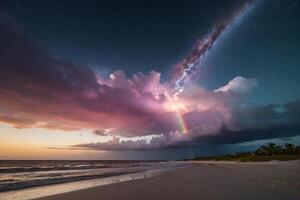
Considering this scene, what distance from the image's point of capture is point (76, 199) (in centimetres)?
1350

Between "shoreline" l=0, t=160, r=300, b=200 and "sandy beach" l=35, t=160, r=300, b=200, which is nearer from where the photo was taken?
"sandy beach" l=35, t=160, r=300, b=200

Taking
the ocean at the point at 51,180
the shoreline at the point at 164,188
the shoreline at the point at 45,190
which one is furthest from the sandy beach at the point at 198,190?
the ocean at the point at 51,180

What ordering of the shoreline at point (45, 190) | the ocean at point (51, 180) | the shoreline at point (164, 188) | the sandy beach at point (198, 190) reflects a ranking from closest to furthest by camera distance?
the sandy beach at point (198, 190)
the shoreline at point (164, 188)
the shoreline at point (45, 190)
the ocean at point (51, 180)

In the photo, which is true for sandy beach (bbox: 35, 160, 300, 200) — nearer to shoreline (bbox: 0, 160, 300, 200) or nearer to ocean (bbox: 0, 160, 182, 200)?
shoreline (bbox: 0, 160, 300, 200)

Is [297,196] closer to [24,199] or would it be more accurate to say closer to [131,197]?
[131,197]

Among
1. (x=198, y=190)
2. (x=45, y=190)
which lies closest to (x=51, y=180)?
(x=45, y=190)

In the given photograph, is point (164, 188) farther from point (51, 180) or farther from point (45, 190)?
point (51, 180)

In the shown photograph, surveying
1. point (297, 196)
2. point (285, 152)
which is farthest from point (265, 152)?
point (297, 196)

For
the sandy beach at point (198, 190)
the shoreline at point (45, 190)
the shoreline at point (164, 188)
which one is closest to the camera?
the sandy beach at point (198, 190)

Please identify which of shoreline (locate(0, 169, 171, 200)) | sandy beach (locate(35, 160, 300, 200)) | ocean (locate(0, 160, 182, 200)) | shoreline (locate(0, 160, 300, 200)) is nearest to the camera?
sandy beach (locate(35, 160, 300, 200))

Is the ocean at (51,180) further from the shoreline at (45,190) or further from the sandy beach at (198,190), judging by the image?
the sandy beach at (198,190)

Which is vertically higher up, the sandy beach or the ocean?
the ocean

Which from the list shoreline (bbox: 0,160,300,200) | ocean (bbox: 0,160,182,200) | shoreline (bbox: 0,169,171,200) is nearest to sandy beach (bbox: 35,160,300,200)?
shoreline (bbox: 0,160,300,200)

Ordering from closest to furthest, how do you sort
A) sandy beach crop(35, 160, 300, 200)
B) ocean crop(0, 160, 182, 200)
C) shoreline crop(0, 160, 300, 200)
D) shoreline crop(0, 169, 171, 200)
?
1. sandy beach crop(35, 160, 300, 200)
2. shoreline crop(0, 160, 300, 200)
3. shoreline crop(0, 169, 171, 200)
4. ocean crop(0, 160, 182, 200)
